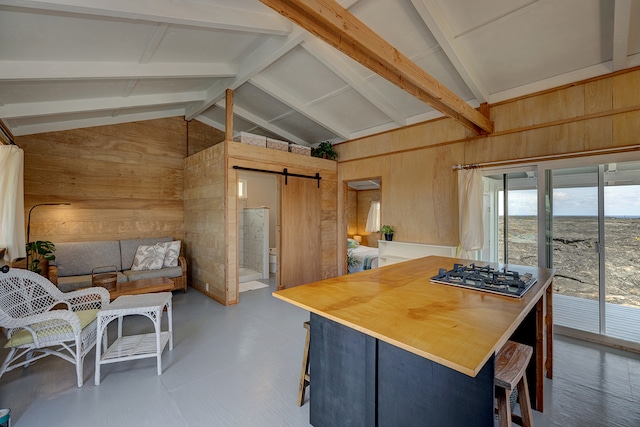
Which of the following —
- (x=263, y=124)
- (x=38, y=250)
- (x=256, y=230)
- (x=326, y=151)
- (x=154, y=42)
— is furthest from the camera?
(x=256, y=230)

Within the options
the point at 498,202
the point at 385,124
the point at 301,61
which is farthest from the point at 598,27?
the point at 301,61

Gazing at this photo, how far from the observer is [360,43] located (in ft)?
5.80

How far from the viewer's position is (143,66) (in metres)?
3.17

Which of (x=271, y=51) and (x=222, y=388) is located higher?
(x=271, y=51)

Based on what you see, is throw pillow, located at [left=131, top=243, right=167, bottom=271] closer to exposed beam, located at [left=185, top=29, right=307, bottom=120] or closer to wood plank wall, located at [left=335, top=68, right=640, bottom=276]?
exposed beam, located at [left=185, top=29, right=307, bottom=120]

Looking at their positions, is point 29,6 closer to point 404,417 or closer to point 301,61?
point 301,61

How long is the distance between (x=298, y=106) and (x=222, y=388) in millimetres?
3936

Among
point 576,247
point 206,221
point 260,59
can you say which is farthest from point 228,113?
point 576,247

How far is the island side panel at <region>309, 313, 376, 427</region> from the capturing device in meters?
1.36

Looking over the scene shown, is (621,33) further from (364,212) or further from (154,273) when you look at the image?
(364,212)

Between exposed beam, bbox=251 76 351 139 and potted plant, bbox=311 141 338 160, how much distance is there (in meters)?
0.40

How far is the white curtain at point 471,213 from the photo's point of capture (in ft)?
11.9

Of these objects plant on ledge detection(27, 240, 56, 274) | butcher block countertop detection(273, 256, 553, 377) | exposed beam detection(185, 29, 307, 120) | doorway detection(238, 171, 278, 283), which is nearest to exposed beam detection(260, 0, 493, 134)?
exposed beam detection(185, 29, 307, 120)

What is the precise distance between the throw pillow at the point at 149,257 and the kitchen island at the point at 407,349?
3.71 meters
